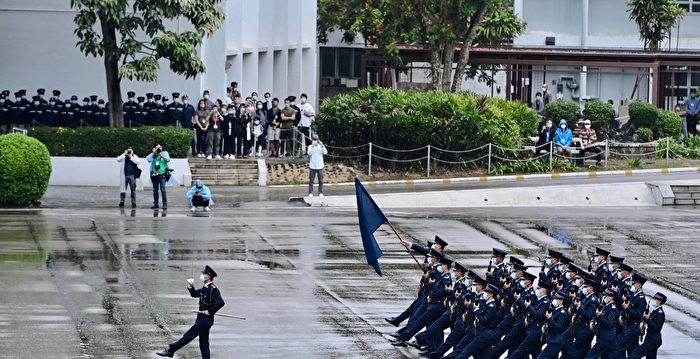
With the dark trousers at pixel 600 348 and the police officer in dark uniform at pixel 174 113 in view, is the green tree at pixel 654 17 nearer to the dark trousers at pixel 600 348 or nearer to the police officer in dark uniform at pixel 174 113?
the police officer in dark uniform at pixel 174 113

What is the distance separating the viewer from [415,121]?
121ft

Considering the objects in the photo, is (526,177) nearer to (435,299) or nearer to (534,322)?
(435,299)

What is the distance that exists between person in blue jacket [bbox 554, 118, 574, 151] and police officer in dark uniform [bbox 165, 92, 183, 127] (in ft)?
34.8

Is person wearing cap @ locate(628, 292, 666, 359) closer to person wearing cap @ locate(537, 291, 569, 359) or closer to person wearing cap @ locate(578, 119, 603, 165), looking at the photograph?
person wearing cap @ locate(537, 291, 569, 359)

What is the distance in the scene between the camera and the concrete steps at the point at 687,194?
3375 cm

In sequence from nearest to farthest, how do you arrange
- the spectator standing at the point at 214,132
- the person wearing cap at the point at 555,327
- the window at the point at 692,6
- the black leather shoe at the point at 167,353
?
the person wearing cap at the point at 555,327, the black leather shoe at the point at 167,353, the spectator standing at the point at 214,132, the window at the point at 692,6

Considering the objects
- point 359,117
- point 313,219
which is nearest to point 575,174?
point 359,117

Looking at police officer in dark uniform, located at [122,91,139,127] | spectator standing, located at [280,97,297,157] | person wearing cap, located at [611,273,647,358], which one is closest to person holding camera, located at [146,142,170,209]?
police officer in dark uniform, located at [122,91,139,127]

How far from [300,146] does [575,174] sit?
7.97 m

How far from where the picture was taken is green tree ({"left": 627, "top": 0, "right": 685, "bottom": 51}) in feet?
177

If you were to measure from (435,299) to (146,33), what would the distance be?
19.3 m

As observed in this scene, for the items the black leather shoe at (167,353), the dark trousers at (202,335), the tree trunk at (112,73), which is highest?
the tree trunk at (112,73)

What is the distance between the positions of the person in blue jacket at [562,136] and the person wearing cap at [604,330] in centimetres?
2202

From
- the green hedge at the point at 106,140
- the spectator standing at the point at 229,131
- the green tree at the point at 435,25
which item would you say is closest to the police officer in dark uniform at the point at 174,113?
the spectator standing at the point at 229,131
